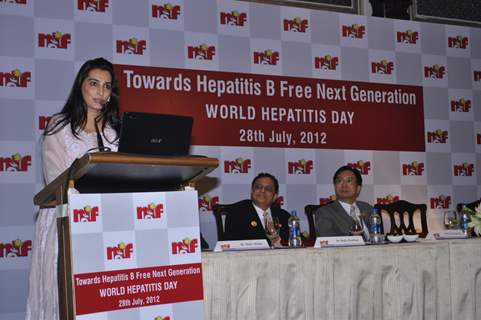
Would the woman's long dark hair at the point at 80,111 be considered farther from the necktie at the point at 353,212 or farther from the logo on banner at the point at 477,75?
the logo on banner at the point at 477,75

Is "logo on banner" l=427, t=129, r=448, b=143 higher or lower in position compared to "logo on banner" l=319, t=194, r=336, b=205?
higher

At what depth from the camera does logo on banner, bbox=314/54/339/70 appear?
4996 mm

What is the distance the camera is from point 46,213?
6.39ft

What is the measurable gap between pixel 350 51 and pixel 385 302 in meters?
2.98

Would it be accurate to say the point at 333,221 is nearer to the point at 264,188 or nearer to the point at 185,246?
the point at 264,188

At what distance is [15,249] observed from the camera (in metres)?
3.88

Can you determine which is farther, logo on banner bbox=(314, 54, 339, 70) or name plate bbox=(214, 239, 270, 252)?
logo on banner bbox=(314, 54, 339, 70)

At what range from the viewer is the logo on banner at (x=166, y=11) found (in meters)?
4.44

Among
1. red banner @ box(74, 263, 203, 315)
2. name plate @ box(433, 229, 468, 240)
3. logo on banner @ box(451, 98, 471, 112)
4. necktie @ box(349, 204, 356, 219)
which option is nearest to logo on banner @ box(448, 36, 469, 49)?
logo on banner @ box(451, 98, 471, 112)

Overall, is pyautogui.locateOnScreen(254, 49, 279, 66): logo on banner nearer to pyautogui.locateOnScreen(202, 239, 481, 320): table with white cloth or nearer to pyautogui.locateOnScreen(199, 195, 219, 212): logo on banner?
pyautogui.locateOnScreen(199, 195, 219, 212): logo on banner

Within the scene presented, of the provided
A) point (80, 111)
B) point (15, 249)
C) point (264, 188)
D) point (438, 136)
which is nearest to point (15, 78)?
point (15, 249)

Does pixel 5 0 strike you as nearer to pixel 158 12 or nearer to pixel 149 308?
pixel 158 12

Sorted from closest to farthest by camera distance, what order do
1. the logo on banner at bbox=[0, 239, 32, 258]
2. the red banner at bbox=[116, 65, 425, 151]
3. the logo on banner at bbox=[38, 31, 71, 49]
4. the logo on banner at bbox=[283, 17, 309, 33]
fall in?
1. the logo on banner at bbox=[0, 239, 32, 258]
2. the logo on banner at bbox=[38, 31, 71, 49]
3. the red banner at bbox=[116, 65, 425, 151]
4. the logo on banner at bbox=[283, 17, 309, 33]

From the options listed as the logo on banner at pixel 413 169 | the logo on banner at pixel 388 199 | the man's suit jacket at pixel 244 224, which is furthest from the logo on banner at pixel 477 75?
the man's suit jacket at pixel 244 224
